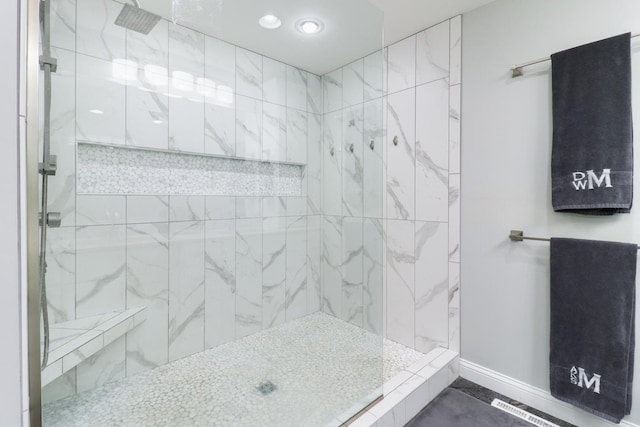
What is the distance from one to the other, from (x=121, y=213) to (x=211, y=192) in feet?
1.46

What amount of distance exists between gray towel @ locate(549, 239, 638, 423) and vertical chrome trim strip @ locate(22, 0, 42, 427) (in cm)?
193

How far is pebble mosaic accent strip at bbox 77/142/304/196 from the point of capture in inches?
59.4

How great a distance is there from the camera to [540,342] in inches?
62.3

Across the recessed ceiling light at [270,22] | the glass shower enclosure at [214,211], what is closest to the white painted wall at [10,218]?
the glass shower enclosure at [214,211]

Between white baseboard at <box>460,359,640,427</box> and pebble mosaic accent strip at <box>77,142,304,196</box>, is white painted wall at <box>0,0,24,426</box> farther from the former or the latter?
white baseboard at <box>460,359,640,427</box>

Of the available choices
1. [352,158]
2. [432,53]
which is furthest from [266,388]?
[432,53]

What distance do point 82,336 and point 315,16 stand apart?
75.5 inches

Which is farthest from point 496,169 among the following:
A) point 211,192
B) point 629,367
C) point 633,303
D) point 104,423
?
point 104,423

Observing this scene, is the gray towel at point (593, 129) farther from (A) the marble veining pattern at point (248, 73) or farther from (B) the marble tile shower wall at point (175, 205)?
(A) the marble veining pattern at point (248, 73)

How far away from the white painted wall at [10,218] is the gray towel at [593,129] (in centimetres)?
194

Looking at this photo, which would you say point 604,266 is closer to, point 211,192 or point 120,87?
point 211,192

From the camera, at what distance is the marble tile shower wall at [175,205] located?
138 centimetres

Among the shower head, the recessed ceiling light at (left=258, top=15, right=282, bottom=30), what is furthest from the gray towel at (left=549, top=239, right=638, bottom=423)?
the shower head

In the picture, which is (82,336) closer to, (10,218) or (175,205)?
(175,205)
